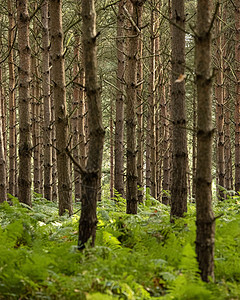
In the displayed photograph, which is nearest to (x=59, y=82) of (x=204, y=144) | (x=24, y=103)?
(x=24, y=103)

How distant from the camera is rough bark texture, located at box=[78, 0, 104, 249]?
394cm

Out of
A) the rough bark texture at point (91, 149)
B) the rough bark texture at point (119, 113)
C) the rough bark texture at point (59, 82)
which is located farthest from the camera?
the rough bark texture at point (119, 113)

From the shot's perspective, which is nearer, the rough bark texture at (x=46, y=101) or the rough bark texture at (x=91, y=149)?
the rough bark texture at (x=91, y=149)

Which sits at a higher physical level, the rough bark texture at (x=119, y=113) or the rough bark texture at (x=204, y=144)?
the rough bark texture at (x=119, y=113)

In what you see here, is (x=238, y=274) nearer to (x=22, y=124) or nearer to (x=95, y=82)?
(x=95, y=82)

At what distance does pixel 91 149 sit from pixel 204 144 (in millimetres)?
1243

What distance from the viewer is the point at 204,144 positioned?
3340 millimetres

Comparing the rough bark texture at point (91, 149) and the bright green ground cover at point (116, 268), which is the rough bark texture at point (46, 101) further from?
the rough bark texture at point (91, 149)

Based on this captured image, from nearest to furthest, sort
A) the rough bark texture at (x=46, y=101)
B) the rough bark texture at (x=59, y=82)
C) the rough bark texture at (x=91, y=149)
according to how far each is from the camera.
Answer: the rough bark texture at (x=91, y=149) → the rough bark texture at (x=59, y=82) → the rough bark texture at (x=46, y=101)

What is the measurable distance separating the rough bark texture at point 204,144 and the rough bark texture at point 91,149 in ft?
3.67

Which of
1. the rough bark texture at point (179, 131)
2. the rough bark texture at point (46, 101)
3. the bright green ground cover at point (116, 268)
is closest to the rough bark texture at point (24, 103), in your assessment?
the bright green ground cover at point (116, 268)

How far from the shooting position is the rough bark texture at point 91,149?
155 inches

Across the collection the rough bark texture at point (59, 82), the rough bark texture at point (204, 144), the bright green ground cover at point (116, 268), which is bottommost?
the bright green ground cover at point (116, 268)

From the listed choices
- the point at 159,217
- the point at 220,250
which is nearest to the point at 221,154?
the point at 159,217
